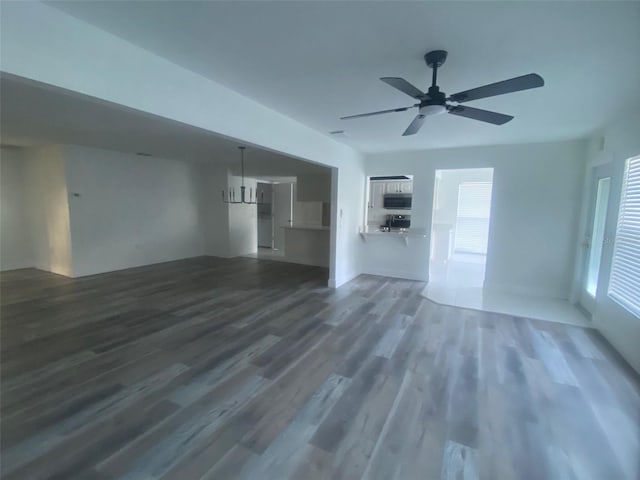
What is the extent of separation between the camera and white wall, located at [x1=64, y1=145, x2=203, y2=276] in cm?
582

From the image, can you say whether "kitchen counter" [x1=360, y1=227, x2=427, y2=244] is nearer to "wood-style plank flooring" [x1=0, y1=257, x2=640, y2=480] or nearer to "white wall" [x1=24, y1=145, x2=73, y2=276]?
"wood-style plank flooring" [x1=0, y1=257, x2=640, y2=480]

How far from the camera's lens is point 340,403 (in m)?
2.26

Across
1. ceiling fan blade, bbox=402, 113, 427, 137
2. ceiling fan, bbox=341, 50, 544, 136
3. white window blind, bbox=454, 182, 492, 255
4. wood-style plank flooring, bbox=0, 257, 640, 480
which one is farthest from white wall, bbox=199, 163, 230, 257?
white window blind, bbox=454, 182, 492, 255

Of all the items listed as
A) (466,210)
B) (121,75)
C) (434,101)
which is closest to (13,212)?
(121,75)

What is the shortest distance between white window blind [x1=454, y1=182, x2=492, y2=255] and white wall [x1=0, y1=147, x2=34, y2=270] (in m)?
10.9

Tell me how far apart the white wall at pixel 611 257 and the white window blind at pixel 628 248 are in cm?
8

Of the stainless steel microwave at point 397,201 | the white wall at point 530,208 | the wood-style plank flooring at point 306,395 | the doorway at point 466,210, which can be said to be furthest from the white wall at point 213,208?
the doorway at point 466,210

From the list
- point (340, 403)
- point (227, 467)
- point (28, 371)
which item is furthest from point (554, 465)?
point (28, 371)

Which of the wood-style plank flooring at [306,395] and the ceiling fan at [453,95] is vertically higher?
the ceiling fan at [453,95]

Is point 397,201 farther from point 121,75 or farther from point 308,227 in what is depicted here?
point 121,75

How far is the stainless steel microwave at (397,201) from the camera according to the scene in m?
6.77

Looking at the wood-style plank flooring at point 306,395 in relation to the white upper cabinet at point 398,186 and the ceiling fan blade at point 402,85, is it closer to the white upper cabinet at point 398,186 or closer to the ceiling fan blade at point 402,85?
the ceiling fan blade at point 402,85

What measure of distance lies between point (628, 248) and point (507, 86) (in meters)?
2.71

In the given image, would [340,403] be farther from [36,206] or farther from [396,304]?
[36,206]
